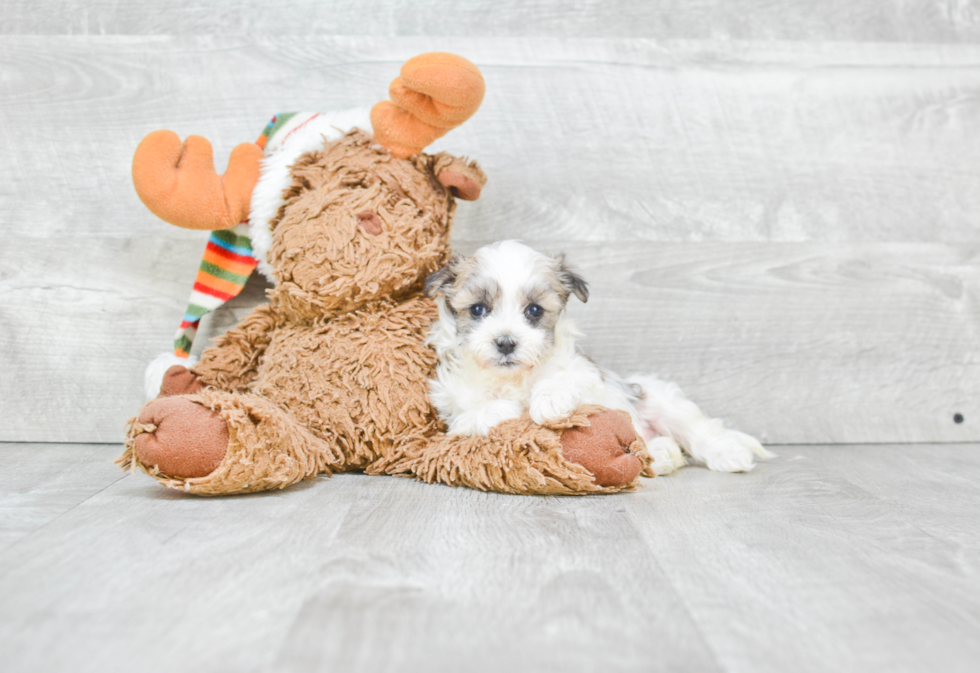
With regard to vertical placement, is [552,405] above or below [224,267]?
below

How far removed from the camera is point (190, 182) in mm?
1795

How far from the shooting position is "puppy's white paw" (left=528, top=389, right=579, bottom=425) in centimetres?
161

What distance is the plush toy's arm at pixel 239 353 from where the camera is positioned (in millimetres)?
1932

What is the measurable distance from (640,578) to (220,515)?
79 centimetres

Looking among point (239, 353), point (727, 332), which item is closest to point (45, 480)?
point (239, 353)

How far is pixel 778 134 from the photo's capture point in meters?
2.33

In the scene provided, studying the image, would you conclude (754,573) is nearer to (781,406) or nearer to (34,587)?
(34,587)

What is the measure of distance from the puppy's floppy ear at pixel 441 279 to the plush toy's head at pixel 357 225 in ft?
0.19

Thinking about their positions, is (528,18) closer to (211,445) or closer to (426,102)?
(426,102)

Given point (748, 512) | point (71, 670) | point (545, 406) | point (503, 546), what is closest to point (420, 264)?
point (545, 406)

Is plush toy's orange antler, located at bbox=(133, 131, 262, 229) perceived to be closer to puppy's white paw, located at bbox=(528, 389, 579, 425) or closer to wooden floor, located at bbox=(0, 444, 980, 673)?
wooden floor, located at bbox=(0, 444, 980, 673)

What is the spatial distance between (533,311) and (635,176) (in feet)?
2.54

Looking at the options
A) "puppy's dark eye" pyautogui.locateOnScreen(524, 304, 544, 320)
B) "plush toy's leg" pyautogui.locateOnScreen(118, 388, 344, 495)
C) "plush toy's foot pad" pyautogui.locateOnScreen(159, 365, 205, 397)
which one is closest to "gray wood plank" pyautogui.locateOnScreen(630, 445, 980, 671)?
"puppy's dark eye" pyautogui.locateOnScreen(524, 304, 544, 320)

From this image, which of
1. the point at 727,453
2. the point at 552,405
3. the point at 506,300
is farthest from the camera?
the point at 727,453
